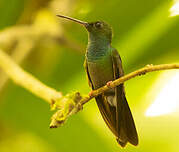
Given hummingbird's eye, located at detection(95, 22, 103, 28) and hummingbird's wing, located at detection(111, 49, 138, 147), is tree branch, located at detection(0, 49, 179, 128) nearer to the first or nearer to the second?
hummingbird's wing, located at detection(111, 49, 138, 147)

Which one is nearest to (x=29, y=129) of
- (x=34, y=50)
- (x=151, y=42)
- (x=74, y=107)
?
(x=34, y=50)

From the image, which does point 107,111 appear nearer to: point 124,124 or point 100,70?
point 124,124

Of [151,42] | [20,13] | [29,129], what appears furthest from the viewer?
[20,13]

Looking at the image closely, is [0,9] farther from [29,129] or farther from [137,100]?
[137,100]

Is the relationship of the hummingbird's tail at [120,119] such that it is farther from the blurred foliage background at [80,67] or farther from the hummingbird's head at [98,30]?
the hummingbird's head at [98,30]

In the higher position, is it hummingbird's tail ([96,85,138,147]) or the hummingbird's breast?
the hummingbird's breast

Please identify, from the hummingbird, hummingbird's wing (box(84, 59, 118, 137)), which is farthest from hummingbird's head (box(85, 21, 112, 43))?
hummingbird's wing (box(84, 59, 118, 137))

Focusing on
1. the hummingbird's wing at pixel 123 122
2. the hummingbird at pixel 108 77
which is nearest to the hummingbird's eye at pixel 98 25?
the hummingbird at pixel 108 77
